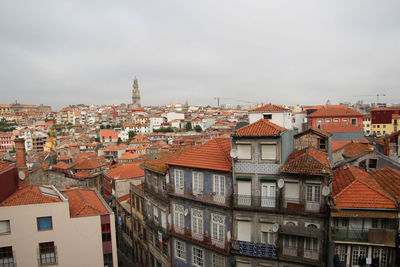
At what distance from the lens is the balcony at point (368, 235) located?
484 inches

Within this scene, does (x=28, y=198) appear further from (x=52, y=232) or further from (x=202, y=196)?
(x=202, y=196)

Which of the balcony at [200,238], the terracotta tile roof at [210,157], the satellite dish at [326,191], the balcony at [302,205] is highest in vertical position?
the terracotta tile roof at [210,157]

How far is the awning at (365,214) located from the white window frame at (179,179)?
931cm

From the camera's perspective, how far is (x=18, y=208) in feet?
49.5

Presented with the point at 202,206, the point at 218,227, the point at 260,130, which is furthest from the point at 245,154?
the point at 218,227

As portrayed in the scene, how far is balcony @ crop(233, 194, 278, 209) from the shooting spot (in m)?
14.9

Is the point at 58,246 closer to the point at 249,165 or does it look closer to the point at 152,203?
the point at 152,203

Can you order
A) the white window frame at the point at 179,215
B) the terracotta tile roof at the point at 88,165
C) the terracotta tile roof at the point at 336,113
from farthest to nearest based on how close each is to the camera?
the terracotta tile roof at the point at 336,113 → the terracotta tile roof at the point at 88,165 → the white window frame at the point at 179,215

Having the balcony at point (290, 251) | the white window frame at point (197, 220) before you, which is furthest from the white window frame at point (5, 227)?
the balcony at point (290, 251)

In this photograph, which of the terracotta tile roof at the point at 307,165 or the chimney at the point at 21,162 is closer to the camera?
the terracotta tile roof at the point at 307,165

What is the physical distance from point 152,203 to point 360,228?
15.1 m

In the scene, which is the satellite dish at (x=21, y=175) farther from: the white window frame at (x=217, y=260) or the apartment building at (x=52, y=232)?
the white window frame at (x=217, y=260)

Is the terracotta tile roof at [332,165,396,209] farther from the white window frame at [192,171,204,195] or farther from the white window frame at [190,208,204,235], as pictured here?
the white window frame at [190,208,204,235]

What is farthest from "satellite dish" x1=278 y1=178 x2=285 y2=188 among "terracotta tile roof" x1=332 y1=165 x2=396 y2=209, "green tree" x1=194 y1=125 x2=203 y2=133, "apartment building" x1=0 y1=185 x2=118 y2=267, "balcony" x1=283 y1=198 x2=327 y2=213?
"green tree" x1=194 y1=125 x2=203 y2=133
